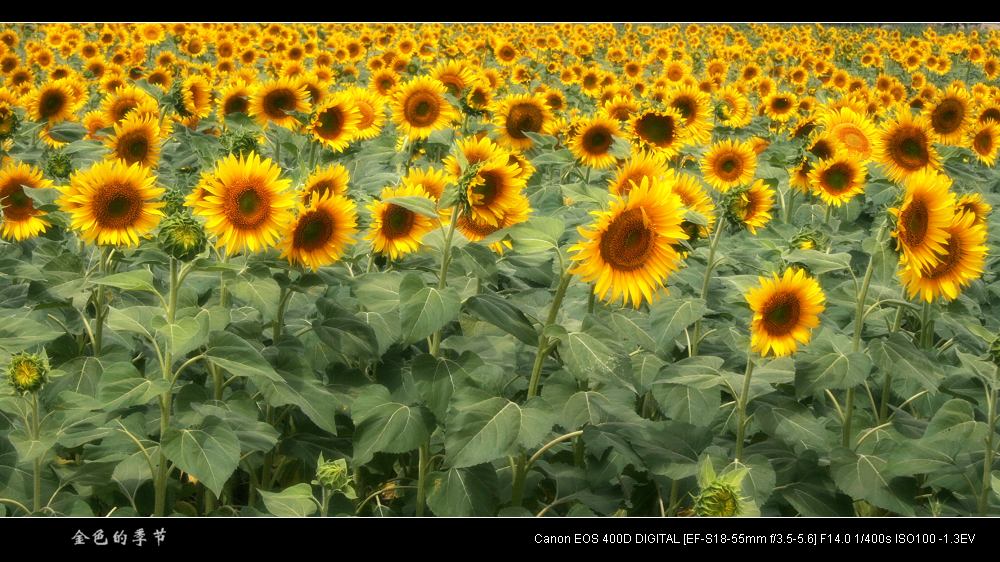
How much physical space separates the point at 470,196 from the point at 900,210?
1307 millimetres

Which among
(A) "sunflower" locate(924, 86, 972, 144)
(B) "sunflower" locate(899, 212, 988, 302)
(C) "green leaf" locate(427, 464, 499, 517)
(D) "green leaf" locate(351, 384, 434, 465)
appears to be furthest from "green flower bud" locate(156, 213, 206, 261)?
(A) "sunflower" locate(924, 86, 972, 144)

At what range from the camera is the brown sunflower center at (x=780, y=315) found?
2.43m

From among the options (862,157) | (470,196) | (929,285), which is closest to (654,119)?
(862,157)

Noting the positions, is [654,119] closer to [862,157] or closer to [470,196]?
[862,157]

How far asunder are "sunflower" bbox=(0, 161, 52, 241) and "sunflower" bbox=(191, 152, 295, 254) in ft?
4.42

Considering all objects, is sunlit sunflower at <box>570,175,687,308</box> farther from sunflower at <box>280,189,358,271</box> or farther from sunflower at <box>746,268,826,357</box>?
sunflower at <box>280,189,358,271</box>

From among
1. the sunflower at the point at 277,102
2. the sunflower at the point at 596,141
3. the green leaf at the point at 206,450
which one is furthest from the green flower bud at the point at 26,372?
the sunflower at the point at 596,141

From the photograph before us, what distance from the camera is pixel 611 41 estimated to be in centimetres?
1698

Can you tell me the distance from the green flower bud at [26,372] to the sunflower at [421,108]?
309cm

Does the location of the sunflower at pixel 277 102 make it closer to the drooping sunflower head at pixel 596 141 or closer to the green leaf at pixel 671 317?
the drooping sunflower head at pixel 596 141

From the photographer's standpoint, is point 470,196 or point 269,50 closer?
point 470,196

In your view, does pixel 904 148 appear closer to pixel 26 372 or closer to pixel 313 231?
pixel 313 231

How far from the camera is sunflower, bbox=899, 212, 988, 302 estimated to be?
2.62 meters

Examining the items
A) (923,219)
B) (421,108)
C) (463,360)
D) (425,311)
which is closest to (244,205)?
(425,311)
